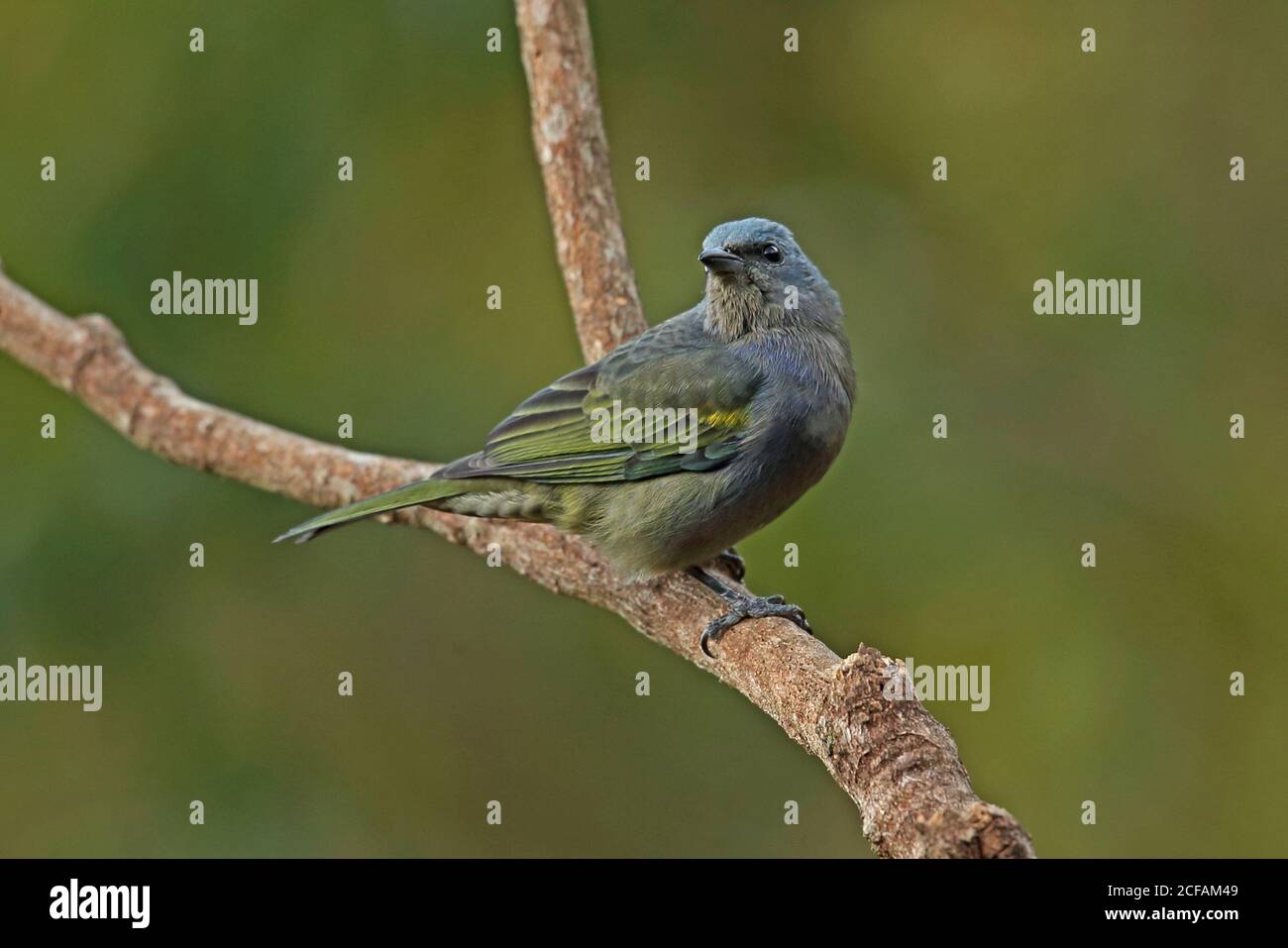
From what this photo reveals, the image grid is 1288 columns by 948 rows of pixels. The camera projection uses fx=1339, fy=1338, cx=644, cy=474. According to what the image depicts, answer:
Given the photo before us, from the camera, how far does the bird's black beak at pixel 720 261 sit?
186 inches

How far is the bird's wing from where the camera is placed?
184 inches

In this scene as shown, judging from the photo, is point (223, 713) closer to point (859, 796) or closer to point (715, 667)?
point (715, 667)

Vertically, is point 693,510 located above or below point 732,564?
above

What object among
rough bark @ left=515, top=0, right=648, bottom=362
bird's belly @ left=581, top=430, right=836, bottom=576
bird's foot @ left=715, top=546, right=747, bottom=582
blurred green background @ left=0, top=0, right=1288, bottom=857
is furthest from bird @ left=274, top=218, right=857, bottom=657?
blurred green background @ left=0, top=0, right=1288, bottom=857

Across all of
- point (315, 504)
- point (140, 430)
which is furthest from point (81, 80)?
point (315, 504)

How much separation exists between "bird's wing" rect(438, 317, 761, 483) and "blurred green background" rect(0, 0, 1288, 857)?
1.52 m

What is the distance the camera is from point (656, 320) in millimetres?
6809

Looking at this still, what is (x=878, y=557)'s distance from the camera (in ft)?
20.4

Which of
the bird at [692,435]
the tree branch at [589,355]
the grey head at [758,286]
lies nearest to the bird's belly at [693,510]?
the bird at [692,435]

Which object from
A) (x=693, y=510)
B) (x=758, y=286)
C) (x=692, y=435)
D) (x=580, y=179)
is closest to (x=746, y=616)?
(x=693, y=510)

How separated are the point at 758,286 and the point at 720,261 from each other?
21 cm

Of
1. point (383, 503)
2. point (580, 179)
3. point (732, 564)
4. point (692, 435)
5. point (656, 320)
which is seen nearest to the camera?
point (383, 503)

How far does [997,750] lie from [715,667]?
2369 mm

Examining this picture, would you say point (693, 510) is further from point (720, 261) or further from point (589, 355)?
point (589, 355)
